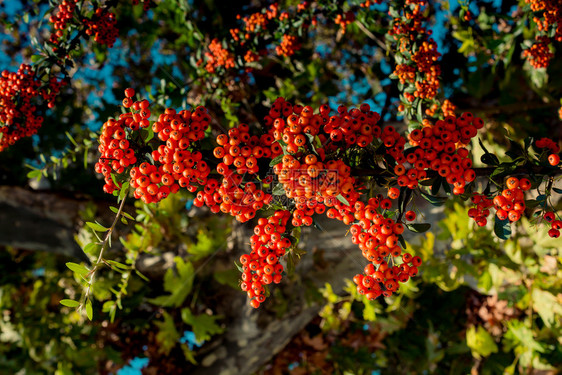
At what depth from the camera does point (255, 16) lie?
3008 mm

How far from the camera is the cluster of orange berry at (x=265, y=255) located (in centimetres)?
160

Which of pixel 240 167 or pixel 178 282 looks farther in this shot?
pixel 178 282

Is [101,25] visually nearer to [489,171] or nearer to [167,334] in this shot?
[489,171]

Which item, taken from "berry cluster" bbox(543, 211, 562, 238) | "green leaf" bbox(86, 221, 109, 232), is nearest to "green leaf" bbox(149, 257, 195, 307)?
"green leaf" bbox(86, 221, 109, 232)

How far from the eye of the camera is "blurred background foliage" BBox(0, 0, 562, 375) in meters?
3.40

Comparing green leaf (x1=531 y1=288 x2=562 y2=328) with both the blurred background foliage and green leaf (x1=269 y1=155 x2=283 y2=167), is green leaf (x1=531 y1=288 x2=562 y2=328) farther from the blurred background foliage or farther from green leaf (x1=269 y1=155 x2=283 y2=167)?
green leaf (x1=269 y1=155 x2=283 y2=167)

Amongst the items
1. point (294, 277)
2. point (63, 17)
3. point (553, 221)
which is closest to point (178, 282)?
point (294, 277)

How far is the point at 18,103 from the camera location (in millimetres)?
2271

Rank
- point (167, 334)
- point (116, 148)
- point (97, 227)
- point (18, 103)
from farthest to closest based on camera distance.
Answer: point (167, 334), point (18, 103), point (97, 227), point (116, 148)

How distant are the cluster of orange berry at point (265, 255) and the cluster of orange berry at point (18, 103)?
70.2 inches

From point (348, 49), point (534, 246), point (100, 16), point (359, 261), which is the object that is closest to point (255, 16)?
point (100, 16)

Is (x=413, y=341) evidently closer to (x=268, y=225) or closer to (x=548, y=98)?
(x=548, y=98)

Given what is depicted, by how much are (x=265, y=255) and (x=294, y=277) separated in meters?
2.76

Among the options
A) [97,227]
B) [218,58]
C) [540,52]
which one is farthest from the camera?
[218,58]
